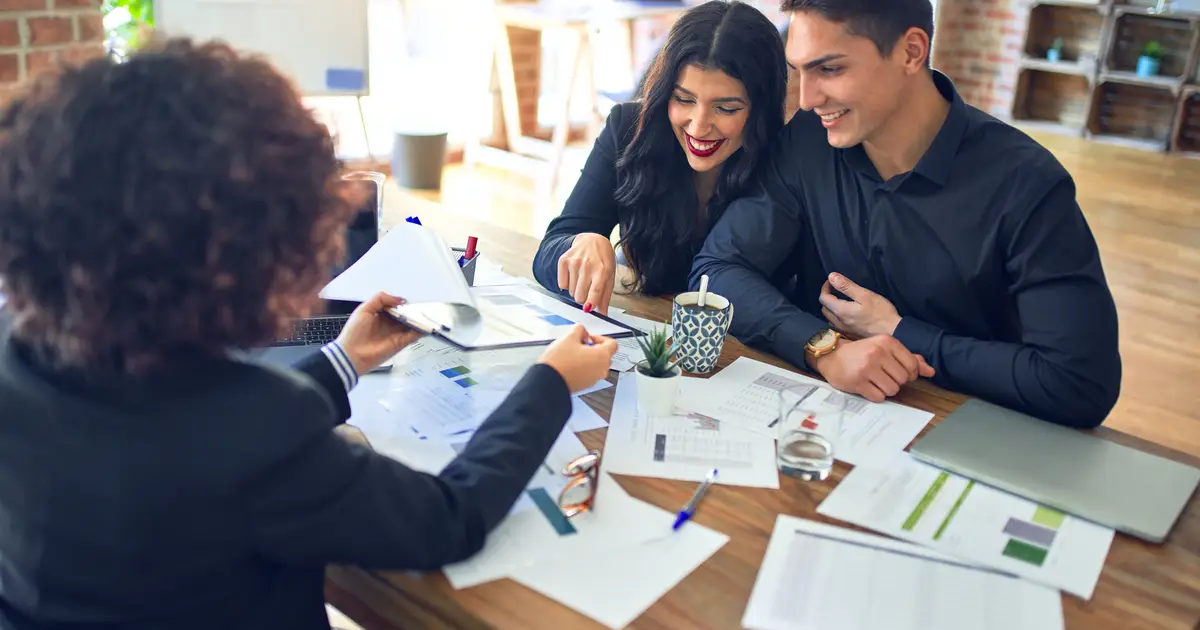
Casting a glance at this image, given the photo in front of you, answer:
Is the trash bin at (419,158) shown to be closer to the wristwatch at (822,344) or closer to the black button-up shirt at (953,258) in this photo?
the black button-up shirt at (953,258)

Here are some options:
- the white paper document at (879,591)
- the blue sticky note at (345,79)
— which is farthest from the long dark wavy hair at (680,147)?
the blue sticky note at (345,79)

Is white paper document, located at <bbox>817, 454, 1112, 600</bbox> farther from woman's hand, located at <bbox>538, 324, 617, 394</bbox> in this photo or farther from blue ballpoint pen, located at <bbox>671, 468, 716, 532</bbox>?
woman's hand, located at <bbox>538, 324, 617, 394</bbox>

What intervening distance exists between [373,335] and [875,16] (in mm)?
943

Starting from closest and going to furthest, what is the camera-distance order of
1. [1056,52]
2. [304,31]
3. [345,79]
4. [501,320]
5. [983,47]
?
[501,320]
[304,31]
[345,79]
[1056,52]
[983,47]

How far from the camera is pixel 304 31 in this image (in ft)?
11.7

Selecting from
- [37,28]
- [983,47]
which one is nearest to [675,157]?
[37,28]

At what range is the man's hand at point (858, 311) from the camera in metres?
1.59

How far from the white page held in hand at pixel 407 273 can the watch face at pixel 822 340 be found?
53cm

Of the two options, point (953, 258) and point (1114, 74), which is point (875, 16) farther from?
point (1114, 74)

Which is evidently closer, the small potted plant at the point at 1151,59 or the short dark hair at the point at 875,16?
the short dark hair at the point at 875,16

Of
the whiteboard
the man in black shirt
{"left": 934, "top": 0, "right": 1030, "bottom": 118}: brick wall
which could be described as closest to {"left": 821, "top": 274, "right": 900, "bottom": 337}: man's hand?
the man in black shirt

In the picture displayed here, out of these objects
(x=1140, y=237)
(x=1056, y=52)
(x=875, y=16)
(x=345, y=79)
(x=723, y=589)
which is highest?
(x=875, y=16)

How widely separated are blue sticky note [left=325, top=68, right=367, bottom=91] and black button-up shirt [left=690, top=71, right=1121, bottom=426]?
228cm

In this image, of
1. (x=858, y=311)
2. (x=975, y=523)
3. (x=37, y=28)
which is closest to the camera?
(x=975, y=523)
